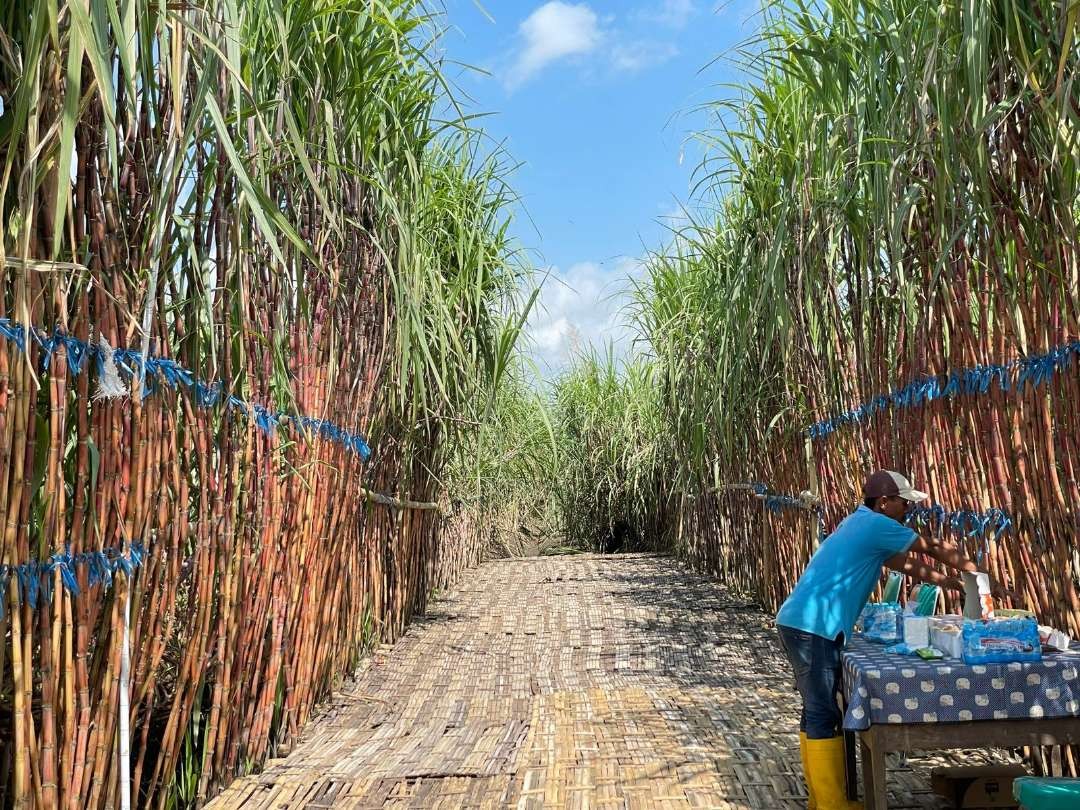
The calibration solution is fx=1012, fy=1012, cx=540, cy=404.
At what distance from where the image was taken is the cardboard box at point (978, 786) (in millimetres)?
2463

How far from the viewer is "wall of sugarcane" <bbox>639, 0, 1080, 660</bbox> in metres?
2.31

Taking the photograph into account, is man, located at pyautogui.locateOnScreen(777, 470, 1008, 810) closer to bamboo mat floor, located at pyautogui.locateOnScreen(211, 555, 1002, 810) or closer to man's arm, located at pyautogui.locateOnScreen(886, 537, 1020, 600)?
man's arm, located at pyautogui.locateOnScreen(886, 537, 1020, 600)

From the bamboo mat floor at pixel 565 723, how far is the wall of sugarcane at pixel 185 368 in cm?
25

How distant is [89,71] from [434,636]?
4065 millimetres

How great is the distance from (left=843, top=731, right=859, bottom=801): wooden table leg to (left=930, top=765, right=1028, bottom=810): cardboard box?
209 mm

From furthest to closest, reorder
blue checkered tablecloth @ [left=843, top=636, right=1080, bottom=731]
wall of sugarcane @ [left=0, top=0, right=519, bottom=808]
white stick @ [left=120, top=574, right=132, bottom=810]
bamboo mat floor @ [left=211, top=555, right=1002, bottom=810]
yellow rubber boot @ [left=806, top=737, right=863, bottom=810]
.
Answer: bamboo mat floor @ [left=211, top=555, right=1002, bottom=810], yellow rubber boot @ [left=806, top=737, right=863, bottom=810], blue checkered tablecloth @ [left=843, top=636, right=1080, bottom=731], white stick @ [left=120, top=574, right=132, bottom=810], wall of sugarcane @ [left=0, top=0, right=519, bottom=808]

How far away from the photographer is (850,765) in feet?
8.72

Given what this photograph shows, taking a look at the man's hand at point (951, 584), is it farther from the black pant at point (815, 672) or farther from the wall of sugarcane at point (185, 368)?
the wall of sugarcane at point (185, 368)

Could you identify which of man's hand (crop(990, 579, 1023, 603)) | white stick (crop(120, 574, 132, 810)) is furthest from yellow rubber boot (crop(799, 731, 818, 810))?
white stick (crop(120, 574, 132, 810))

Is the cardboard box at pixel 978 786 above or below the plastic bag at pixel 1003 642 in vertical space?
below

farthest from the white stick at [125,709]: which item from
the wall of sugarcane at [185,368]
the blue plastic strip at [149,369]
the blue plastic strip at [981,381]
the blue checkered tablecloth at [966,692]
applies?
the blue plastic strip at [981,381]

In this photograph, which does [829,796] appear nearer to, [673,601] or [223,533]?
[223,533]

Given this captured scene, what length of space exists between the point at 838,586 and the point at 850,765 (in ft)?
1.52

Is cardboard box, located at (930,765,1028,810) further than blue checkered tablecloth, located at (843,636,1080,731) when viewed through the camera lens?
Yes
